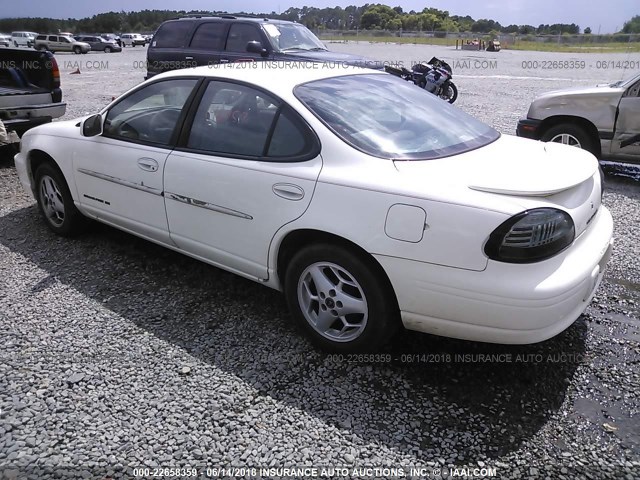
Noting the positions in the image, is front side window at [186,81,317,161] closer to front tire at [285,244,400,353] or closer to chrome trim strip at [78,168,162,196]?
chrome trim strip at [78,168,162,196]

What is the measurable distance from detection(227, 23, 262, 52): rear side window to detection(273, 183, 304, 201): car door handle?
7854mm

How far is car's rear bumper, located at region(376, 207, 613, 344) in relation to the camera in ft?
7.63

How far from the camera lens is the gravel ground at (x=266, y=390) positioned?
2273 mm

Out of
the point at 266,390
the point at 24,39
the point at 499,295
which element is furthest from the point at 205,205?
the point at 24,39

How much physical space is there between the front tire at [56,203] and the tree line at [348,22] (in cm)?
7033

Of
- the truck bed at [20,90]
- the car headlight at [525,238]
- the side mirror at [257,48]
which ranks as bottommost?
the car headlight at [525,238]

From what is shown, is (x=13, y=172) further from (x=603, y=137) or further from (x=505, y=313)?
(x=603, y=137)

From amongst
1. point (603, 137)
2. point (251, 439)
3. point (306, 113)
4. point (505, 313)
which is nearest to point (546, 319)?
point (505, 313)

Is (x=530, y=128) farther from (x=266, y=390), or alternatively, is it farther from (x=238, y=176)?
(x=266, y=390)

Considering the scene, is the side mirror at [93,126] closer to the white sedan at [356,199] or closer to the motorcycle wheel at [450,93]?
the white sedan at [356,199]

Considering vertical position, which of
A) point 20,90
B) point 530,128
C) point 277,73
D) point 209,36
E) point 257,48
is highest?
point 209,36

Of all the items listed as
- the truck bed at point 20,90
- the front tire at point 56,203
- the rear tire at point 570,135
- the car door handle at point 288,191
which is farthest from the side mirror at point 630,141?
the truck bed at point 20,90

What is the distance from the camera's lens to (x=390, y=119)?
121 inches

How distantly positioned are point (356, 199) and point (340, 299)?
578 mm
